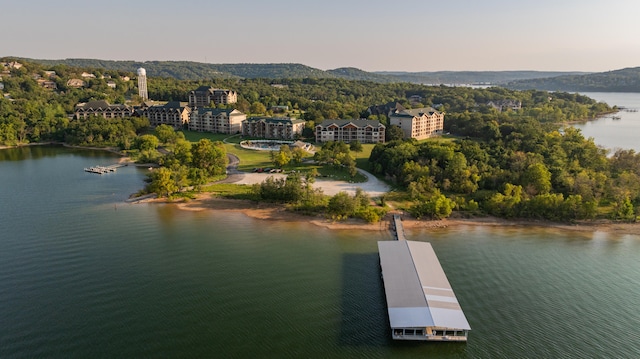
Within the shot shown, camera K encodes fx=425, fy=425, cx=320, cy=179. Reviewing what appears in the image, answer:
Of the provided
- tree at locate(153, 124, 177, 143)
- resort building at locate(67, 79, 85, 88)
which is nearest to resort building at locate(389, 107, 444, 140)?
tree at locate(153, 124, 177, 143)

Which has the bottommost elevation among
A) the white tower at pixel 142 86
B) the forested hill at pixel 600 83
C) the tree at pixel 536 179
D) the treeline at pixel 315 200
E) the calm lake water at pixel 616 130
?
the treeline at pixel 315 200

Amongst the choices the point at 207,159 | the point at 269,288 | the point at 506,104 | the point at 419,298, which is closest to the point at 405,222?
the point at 419,298

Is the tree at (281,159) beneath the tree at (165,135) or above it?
beneath

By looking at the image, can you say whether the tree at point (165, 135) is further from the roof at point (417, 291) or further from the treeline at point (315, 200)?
the roof at point (417, 291)

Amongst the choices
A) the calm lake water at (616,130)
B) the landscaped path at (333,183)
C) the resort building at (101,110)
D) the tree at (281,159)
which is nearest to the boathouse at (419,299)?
the landscaped path at (333,183)

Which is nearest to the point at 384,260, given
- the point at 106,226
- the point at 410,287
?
the point at 410,287

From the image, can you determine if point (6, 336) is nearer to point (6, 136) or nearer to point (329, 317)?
point (329, 317)

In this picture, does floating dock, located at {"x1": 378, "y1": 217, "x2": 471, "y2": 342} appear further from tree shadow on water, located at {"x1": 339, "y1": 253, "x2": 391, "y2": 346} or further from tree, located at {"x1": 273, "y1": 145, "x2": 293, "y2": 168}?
tree, located at {"x1": 273, "y1": 145, "x2": 293, "y2": 168}
